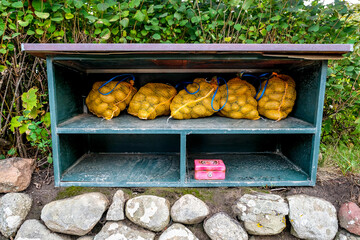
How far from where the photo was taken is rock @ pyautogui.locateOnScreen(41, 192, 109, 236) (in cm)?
138

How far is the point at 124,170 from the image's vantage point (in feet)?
5.58

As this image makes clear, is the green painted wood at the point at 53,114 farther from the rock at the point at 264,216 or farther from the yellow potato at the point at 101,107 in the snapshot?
the rock at the point at 264,216

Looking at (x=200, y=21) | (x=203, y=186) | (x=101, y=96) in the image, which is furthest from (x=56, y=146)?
(x=200, y=21)

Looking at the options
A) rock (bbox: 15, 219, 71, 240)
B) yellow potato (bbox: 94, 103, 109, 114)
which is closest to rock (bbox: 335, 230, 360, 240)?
rock (bbox: 15, 219, 71, 240)

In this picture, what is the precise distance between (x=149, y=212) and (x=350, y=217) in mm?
1398

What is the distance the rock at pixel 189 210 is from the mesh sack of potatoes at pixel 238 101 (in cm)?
79

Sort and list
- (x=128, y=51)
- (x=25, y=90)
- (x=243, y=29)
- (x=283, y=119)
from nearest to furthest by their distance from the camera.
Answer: (x=128, y=51) → (x=283, y=119) → (x=25, y=90) → (x=243, y=29)

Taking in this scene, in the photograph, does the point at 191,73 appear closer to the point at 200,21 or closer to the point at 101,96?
the point at 200,21

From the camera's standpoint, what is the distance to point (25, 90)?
184cm

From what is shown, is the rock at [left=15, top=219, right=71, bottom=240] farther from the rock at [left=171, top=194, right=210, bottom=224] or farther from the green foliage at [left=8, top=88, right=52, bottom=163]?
the rock at [left=171, top=194, right=210, bottom=224]

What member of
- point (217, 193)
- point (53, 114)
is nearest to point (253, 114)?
point (217, 193)

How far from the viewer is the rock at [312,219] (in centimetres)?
138

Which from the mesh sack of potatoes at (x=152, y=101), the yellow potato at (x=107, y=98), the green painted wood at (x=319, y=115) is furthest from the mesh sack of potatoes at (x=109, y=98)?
the green painted wood at (x=319, y=115)

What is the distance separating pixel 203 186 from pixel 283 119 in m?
0.90
